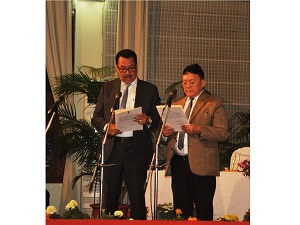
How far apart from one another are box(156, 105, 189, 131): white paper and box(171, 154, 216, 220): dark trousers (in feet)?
0.94

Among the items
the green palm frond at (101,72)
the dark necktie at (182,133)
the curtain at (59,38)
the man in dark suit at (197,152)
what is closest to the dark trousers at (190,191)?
the man in dark suit at (197,152)

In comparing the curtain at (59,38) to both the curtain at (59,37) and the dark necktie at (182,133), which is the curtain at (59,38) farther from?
the dark necktie at (182,133)

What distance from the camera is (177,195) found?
488 cm

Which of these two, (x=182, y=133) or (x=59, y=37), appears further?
(x=59, y=37)

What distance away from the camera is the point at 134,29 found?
9062 mm

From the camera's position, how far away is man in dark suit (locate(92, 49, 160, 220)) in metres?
4.97

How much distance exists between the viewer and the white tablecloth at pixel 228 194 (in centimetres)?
578

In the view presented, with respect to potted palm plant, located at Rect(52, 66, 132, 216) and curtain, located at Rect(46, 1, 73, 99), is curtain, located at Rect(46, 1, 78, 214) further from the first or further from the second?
potted palm plant, located at Rect(52, 66, 132, 216)

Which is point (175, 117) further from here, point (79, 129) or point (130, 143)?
point (79, 129)

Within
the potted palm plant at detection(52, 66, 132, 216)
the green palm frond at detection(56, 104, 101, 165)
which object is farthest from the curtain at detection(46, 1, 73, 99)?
the green palm frond at detection(56, 104, 101, 165)

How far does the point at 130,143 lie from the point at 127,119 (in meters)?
0.27

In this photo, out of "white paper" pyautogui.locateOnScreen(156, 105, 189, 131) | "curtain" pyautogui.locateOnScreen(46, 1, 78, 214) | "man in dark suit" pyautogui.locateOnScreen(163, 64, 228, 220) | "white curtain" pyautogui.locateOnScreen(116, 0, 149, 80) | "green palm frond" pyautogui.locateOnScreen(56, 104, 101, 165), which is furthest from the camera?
"white curtain" pyautogui.locateOnScreen(116, 0, 149, 80)

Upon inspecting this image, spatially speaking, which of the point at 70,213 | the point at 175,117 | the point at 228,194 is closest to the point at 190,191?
the point at 175,117

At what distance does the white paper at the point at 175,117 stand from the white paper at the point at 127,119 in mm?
189
